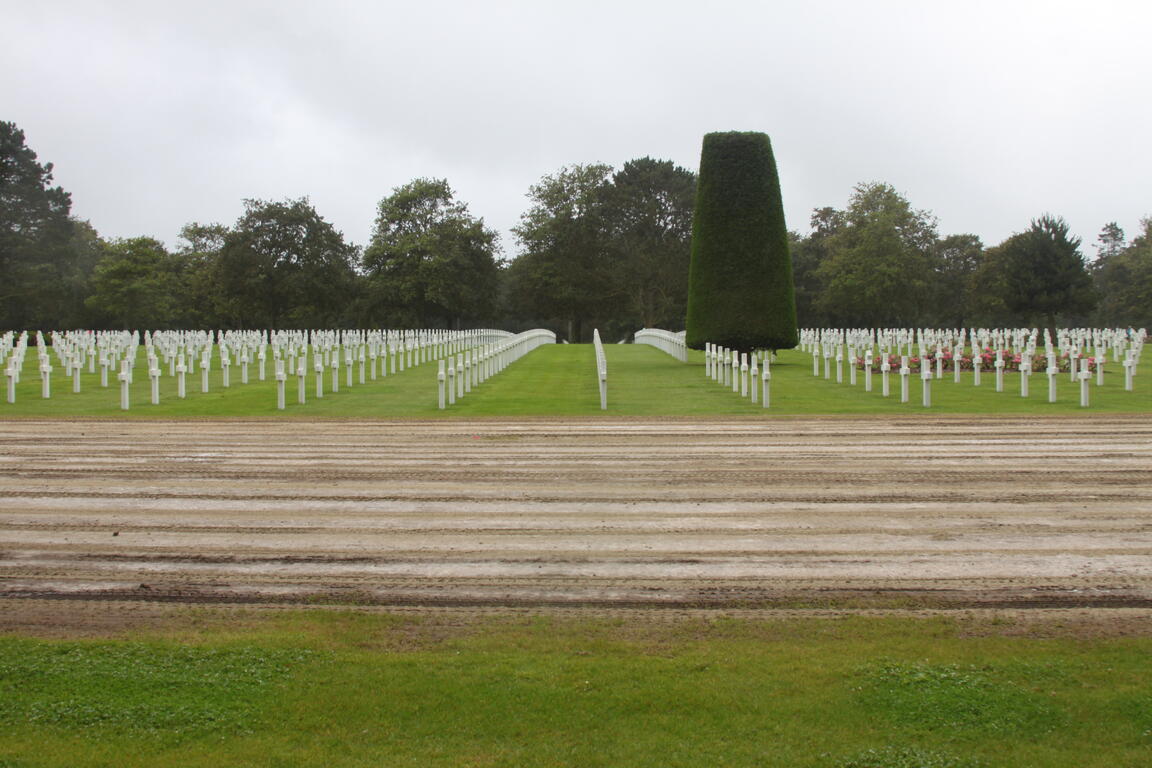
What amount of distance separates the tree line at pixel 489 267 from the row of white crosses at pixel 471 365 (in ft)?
94.4

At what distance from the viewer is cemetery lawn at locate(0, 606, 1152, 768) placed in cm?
420

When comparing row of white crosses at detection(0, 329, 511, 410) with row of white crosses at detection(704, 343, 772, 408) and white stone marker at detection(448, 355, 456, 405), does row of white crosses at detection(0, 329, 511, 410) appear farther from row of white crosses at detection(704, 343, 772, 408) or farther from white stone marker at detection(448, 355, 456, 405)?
row of white crosses at detection(704, 343, 772, 408)

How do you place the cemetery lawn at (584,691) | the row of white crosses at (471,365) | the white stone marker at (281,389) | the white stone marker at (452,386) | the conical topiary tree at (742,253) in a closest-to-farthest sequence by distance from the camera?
the cemetery lawn at (584,691)
the white stone marker at (281,389)
the white stone marker at (452,386)
the row of white crosses at (471,365)
the conical topiary tree at (742,253)

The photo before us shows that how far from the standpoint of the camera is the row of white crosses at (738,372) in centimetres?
2089

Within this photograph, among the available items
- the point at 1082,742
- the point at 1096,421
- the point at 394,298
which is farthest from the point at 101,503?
the point at 394,298

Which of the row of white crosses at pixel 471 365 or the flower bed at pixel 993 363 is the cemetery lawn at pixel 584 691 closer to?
the row of white crosses at pixel 471 365

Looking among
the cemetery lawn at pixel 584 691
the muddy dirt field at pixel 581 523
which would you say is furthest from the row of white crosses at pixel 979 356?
the cemetery lawn at pixel 584 691


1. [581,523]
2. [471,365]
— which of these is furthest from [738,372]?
[581,523]

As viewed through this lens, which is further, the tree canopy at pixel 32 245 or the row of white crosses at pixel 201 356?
the tree canopy at pixel 32 245

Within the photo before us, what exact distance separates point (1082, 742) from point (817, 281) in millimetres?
83396

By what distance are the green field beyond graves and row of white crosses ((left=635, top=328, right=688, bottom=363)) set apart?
20.4ft

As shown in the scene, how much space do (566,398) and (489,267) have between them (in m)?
54.2

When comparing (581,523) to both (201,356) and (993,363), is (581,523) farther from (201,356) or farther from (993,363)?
(201,356)

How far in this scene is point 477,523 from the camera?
848cm
